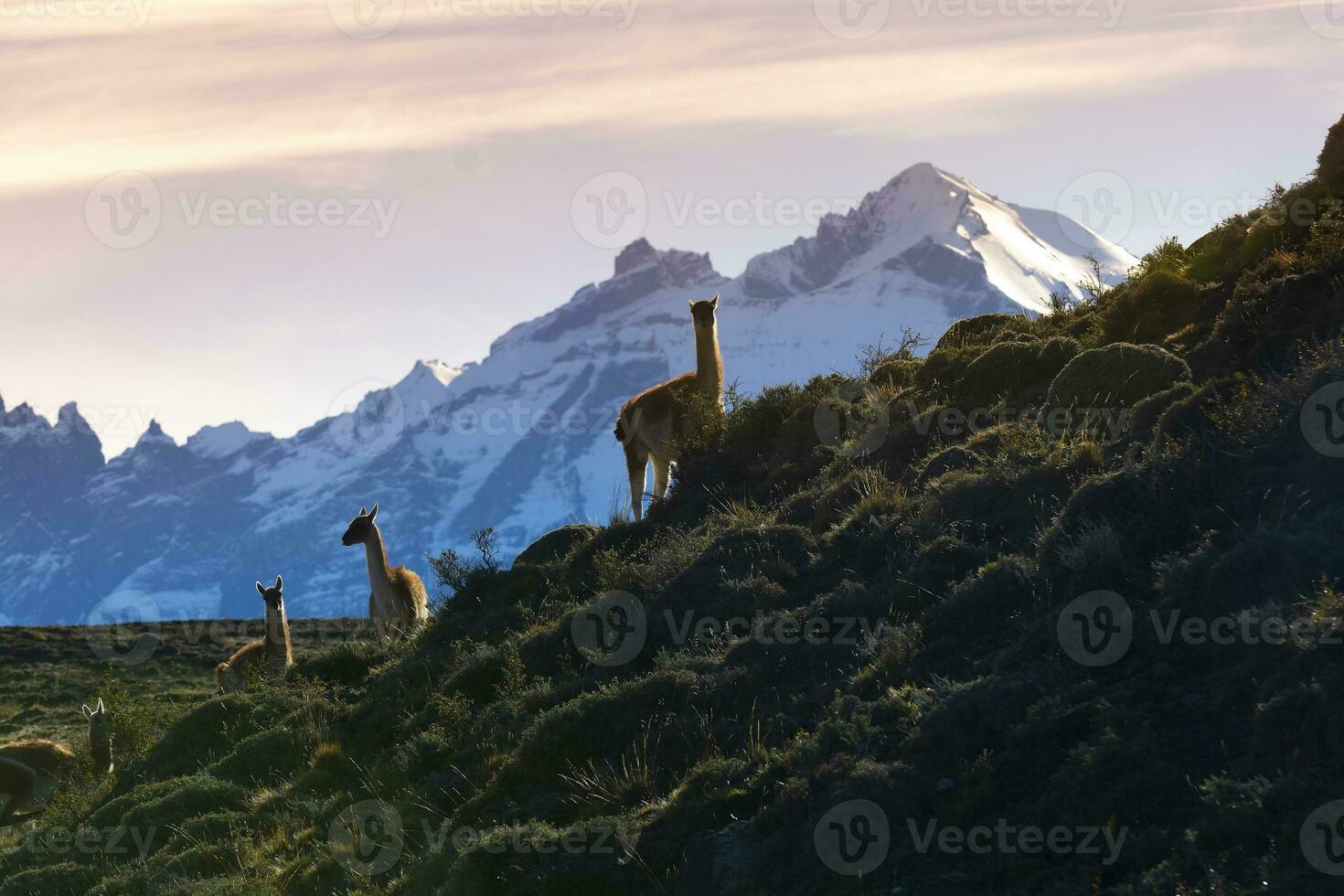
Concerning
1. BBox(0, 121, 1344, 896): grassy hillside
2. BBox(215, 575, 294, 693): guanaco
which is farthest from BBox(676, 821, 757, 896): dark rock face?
BBox(215, 575, 294, 693): guanaco

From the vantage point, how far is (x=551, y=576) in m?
16.8

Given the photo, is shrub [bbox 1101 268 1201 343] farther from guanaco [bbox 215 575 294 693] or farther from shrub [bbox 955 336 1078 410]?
guanaco [bbox 215 575 294 693]

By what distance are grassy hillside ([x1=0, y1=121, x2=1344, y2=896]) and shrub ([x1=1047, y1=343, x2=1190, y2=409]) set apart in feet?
0.15

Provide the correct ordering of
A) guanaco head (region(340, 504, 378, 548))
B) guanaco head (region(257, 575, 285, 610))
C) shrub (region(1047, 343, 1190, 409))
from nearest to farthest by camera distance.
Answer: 1. shrub (region(1047, 343, 1190, 409))
2. guanaco head (region(340, 504, 378, 548))
3. guanaco head (region(257, 575, 285, 610))

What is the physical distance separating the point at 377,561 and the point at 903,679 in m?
11.9

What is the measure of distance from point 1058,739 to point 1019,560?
8.63 feet

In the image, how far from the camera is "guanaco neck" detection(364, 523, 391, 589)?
63.9 feet

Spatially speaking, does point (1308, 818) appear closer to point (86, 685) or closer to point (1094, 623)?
point (1094, 623)

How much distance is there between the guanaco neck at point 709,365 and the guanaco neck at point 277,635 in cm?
778

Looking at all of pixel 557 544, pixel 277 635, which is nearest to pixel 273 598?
pixel 277 635

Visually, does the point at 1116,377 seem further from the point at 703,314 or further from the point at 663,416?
the point at 703,314

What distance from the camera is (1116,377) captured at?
1424 centimetres

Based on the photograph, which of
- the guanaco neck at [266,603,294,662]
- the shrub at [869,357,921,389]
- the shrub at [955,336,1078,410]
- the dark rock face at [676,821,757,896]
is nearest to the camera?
the dark rock face at [676,821,757,896]

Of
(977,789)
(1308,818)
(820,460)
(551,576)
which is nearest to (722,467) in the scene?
(820,460)
